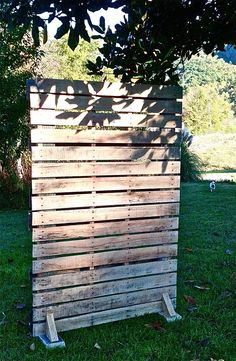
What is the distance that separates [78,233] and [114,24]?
1.55 meters

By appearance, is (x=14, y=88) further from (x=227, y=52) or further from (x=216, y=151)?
(x=216, y=151)

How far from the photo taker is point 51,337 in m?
3.35

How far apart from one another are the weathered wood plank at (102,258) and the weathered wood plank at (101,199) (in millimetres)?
397

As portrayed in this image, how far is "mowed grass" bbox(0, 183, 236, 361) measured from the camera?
3230 millimetres

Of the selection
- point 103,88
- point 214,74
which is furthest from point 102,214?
point 214,74

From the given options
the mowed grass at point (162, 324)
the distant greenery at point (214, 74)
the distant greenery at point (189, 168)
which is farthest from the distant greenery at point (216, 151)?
the distant greenery at point (214, 74)

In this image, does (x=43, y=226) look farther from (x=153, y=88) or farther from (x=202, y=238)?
(x=202, y=238)

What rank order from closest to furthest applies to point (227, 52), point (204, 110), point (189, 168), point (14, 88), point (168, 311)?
point (168, 311)
point (227, 52)
point (14, 88)
point (189, 168)
point (204, 110)

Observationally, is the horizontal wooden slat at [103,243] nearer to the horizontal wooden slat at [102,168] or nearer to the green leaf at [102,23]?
the horizontal wooden slat at [102,168]

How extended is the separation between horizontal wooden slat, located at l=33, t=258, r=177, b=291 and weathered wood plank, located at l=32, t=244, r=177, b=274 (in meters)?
0.05

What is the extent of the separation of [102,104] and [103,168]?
1.60 ft

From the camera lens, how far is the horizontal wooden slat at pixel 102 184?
11.0ft

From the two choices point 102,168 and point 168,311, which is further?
point 168,311

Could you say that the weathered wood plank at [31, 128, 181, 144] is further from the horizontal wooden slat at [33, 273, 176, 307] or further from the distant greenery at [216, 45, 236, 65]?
the horizontal wooden slat at [33, 273, 176, 307]
